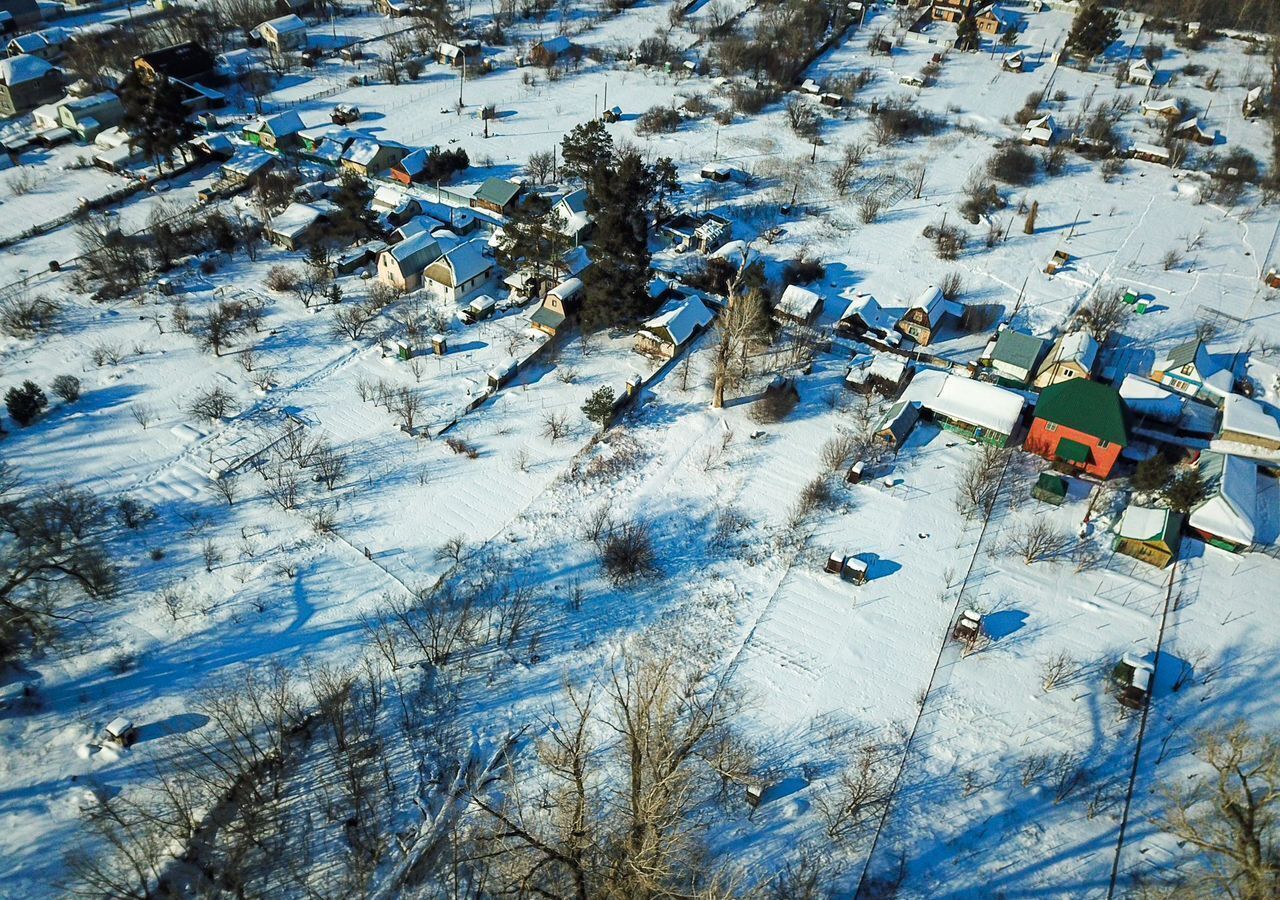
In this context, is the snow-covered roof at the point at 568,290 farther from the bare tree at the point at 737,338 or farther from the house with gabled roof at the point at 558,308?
the bare tree at the point at 737,338

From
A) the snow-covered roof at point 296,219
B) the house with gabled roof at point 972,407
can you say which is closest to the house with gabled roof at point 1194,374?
the house with gabled roof at point 972,407

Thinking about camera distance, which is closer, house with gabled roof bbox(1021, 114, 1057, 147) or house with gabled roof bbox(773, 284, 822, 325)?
house with gabled roof bbox(773, 284, 822, 325)

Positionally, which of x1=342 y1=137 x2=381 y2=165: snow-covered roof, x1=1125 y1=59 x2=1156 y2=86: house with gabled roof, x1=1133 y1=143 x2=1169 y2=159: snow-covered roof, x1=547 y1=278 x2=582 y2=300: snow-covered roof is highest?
x1=1125 y1=59 x2=1156 y2=86: house with gabled roof

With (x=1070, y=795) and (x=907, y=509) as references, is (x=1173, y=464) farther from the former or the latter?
(x=1070, y=795)

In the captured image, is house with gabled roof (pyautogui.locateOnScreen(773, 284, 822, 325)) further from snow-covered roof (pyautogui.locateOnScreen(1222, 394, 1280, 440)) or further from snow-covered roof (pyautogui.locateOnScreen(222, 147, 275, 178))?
snow-covered roof (pyautogui.locateOnScreen(222, 147, 275, 178))

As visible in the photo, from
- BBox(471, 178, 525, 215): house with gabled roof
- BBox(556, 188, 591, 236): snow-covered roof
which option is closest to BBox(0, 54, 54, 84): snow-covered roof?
BBox(471, 178, 525, 215): house with gabled roof

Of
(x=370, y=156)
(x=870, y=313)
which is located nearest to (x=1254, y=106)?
(x=870, y=313)

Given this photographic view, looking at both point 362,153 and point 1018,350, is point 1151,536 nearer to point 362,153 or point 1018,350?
point 1018,350
